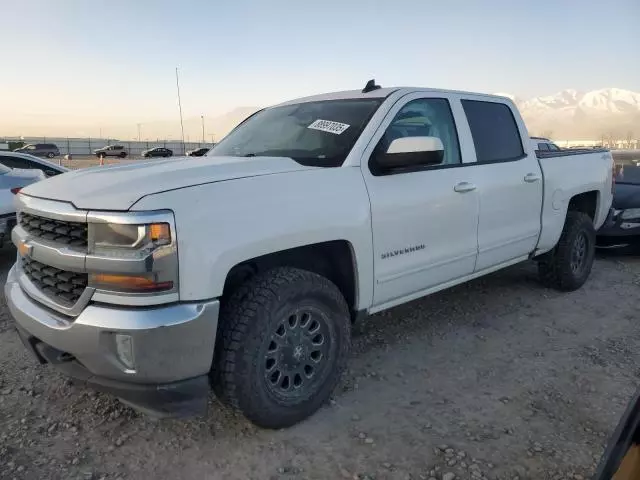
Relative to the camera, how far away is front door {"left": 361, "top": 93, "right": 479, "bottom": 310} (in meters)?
3.16

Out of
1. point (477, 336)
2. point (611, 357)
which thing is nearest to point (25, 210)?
point (477, 336)

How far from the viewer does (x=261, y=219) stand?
2.54m

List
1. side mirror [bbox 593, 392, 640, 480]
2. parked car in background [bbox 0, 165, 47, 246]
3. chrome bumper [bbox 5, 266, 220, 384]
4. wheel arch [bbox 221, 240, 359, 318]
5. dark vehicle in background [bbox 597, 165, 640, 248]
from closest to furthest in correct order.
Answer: side mirror [bbox 593, 392, 640, 480], chrome bumper [bbox 5, 266, 220, 384], wheel arch [bbox 221, 240, 359, 318], parked car in background [bbox 0, 165, 47, 246], dark vehicle in background [bbox 597, 165, 640, 248]

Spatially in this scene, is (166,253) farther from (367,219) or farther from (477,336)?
(477,336)

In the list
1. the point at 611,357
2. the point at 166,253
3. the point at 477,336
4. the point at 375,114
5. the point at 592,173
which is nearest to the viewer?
the point at 166,253

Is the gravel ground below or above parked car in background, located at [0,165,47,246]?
below

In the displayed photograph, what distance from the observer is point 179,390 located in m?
2.36

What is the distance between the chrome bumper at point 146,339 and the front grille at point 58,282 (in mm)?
117

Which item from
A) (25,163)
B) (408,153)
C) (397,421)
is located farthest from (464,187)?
(25,163)

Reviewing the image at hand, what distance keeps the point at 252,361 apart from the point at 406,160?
146 centimetres

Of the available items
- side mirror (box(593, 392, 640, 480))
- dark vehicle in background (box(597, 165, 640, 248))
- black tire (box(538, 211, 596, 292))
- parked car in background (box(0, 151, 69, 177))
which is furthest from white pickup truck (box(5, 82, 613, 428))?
parked car in background (box(0, 151, 69, 177))

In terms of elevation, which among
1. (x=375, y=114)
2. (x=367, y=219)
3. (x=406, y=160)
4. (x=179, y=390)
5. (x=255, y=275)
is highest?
(x=375, y=114)

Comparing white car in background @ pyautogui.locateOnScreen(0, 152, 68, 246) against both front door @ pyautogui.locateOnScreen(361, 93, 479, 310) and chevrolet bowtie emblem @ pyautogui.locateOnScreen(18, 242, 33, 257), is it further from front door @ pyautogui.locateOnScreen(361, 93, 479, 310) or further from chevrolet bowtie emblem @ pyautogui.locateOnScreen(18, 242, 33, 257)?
front door @ pyautogui.locateOnScreen(361, 93, 479, 310)

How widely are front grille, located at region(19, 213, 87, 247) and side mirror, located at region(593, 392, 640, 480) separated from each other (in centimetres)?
219
